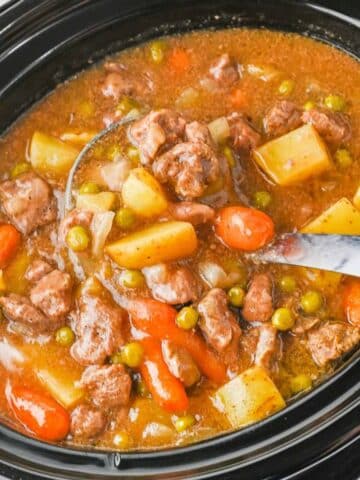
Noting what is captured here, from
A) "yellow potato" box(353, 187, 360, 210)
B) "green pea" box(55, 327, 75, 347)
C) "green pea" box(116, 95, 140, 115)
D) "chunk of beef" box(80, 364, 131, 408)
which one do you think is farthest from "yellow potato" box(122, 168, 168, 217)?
"yellow potato" box(353, 187, 360, 210)

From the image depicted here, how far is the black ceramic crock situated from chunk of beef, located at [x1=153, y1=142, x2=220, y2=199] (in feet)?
3.53

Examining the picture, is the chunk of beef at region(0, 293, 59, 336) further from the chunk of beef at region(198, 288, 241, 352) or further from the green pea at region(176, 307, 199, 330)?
the chunk of beef at region(198, 288, 241, 352)

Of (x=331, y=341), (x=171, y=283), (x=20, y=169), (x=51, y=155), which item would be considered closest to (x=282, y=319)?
(x=331, y=341)

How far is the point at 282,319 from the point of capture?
512cm

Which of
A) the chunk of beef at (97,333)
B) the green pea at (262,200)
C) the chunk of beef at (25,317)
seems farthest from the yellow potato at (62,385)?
the green pea at (262,200)

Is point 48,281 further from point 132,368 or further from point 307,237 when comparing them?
point 307,237

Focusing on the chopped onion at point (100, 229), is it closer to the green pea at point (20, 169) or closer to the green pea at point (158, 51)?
the green pea at point (20, 169)

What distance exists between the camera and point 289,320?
514 cm

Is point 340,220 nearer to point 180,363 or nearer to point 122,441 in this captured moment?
point 180,363

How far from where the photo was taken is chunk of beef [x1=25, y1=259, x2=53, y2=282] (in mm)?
5359

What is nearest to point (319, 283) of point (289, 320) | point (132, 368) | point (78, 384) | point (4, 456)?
point (289, 320)

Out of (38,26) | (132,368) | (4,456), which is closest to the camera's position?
(4,456)

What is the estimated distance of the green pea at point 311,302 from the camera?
516 cm

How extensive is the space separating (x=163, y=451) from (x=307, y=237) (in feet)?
4.79
